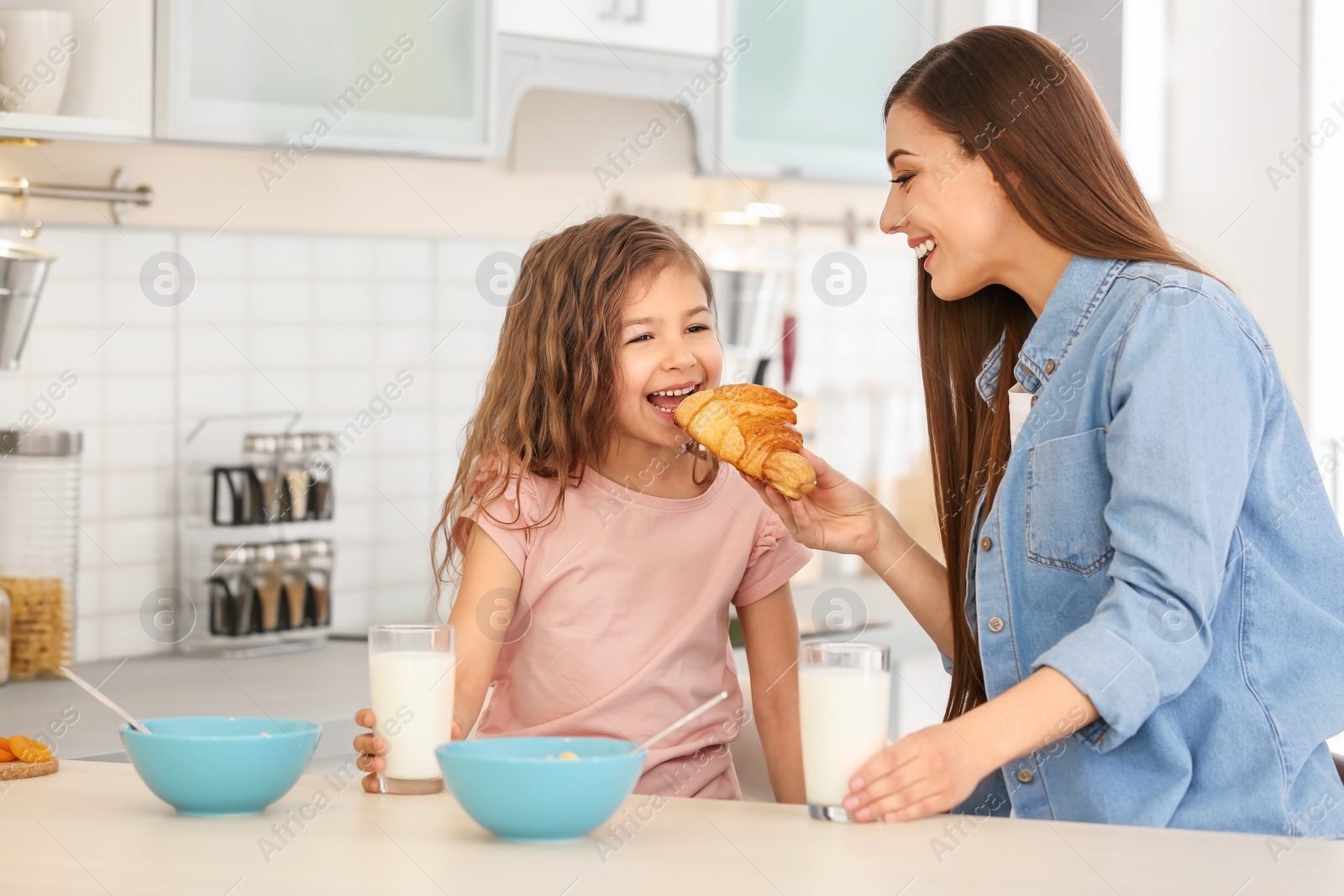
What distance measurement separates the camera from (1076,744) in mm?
1229

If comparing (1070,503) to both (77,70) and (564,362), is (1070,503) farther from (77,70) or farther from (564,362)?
(77,70)

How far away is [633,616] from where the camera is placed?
1590mm

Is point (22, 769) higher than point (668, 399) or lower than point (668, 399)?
lower

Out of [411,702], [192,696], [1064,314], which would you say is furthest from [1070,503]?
[192,696]

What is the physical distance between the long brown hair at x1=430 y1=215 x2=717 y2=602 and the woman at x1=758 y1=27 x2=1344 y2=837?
0.33 meters

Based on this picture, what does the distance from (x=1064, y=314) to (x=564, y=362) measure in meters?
0.59

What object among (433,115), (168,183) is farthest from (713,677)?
(168,183)

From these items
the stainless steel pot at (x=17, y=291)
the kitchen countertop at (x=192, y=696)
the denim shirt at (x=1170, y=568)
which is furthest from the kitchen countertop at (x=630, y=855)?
the stainless steel pot at (x=17, y=291)

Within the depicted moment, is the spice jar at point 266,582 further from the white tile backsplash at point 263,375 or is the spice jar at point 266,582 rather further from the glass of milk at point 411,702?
the glass of milk at point 411,702

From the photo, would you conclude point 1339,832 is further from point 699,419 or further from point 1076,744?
point 699,419

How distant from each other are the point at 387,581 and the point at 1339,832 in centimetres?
183

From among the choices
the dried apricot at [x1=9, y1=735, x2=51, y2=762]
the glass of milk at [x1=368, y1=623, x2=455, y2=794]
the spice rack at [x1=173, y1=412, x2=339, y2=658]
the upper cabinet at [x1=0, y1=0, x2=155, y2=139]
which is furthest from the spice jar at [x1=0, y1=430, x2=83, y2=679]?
the glass of milk at [x1=368, y1=623, x2=455, y2=794]

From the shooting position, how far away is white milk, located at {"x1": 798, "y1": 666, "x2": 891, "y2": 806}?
104cm

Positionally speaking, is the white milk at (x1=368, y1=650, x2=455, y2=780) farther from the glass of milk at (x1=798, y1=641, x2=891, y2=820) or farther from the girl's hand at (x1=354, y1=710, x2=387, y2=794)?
the glass of milk at (x1=798, y1=641, x2=891, y2=820)
